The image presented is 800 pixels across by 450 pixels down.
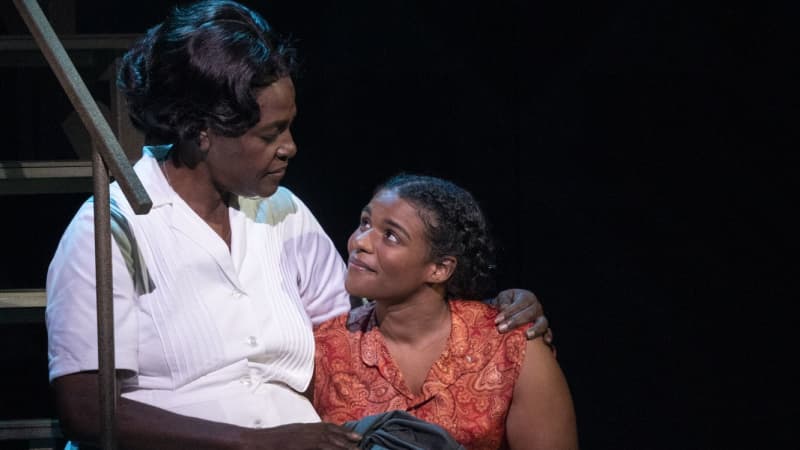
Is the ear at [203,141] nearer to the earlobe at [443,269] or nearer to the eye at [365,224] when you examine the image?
the eye at [365,224]

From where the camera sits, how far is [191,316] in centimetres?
246

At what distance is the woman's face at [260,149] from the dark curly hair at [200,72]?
25 mm

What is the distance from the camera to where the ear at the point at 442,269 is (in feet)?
9.28

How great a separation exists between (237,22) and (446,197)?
2.30 ft

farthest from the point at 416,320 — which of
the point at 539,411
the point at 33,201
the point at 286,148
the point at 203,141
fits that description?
the point at 33,201

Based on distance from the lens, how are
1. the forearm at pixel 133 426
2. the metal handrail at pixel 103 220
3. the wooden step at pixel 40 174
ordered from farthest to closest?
the wooden step at pixel 40 174 < the forearm at pixel 133 426 < the metal handrail at pixel 103 220

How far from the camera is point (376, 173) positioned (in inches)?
142

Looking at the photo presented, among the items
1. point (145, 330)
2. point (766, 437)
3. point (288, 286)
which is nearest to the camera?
point (145, 330)

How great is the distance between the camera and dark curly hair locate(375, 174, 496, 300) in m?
2.81

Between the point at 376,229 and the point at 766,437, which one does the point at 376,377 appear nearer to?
the point at 376,229

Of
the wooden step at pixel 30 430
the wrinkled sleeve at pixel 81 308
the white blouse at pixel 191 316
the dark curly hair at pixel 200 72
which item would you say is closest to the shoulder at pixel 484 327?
the white blouse at pixel 191 316

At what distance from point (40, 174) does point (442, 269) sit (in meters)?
1.09

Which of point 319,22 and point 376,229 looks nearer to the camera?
point 376,229

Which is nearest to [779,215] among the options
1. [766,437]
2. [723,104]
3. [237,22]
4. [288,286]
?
[723,104]
